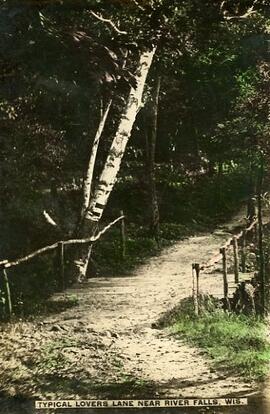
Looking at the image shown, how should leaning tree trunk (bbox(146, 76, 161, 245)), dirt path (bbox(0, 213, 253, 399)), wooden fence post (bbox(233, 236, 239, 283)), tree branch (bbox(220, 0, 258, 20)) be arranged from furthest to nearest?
wooden fence post (bbox(233, 236, 239, 283)), leaning tree trunk (bbox(146, 76, 161, 245)), tree branch (bbox(220, 0, 258, 20)), dirt path (bbox(0, 213, 253, 399))

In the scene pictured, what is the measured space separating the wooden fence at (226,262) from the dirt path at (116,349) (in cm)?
5

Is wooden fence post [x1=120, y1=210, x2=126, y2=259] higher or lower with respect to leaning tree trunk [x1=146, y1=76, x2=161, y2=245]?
lower

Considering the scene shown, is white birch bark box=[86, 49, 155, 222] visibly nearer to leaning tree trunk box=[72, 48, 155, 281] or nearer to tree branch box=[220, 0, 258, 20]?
leaning tree trunk box=[72, 48, 155, 281]

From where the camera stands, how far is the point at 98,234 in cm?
383

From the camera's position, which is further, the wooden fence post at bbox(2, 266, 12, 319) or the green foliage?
the wooden fence post at bbox(2, 266, 12, 319)

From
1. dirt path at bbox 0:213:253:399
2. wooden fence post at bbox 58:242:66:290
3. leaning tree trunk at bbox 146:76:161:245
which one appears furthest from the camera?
leaning tree trunk at bbox 146:76:161:245

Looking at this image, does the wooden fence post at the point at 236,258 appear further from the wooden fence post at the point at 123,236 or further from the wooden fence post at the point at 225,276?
the wooden fence post at the point at 123,236

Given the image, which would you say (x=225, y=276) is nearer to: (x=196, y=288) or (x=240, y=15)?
(x=196, y=288)

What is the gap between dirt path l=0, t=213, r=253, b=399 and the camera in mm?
3234

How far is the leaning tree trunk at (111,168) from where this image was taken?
3758mm

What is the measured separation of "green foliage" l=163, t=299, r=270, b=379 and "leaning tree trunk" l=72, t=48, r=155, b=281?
2.18 feet

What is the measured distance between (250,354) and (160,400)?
59 cm

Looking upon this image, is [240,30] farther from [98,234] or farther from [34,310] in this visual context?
[34,310]

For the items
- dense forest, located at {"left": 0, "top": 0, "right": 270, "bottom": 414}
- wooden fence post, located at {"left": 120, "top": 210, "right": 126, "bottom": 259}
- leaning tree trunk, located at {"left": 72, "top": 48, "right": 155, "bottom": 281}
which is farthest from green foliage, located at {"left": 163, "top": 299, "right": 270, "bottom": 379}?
leaning tree trunk, located at {"left": 72, "top": 48, "right": 155, "bottom": 281}
